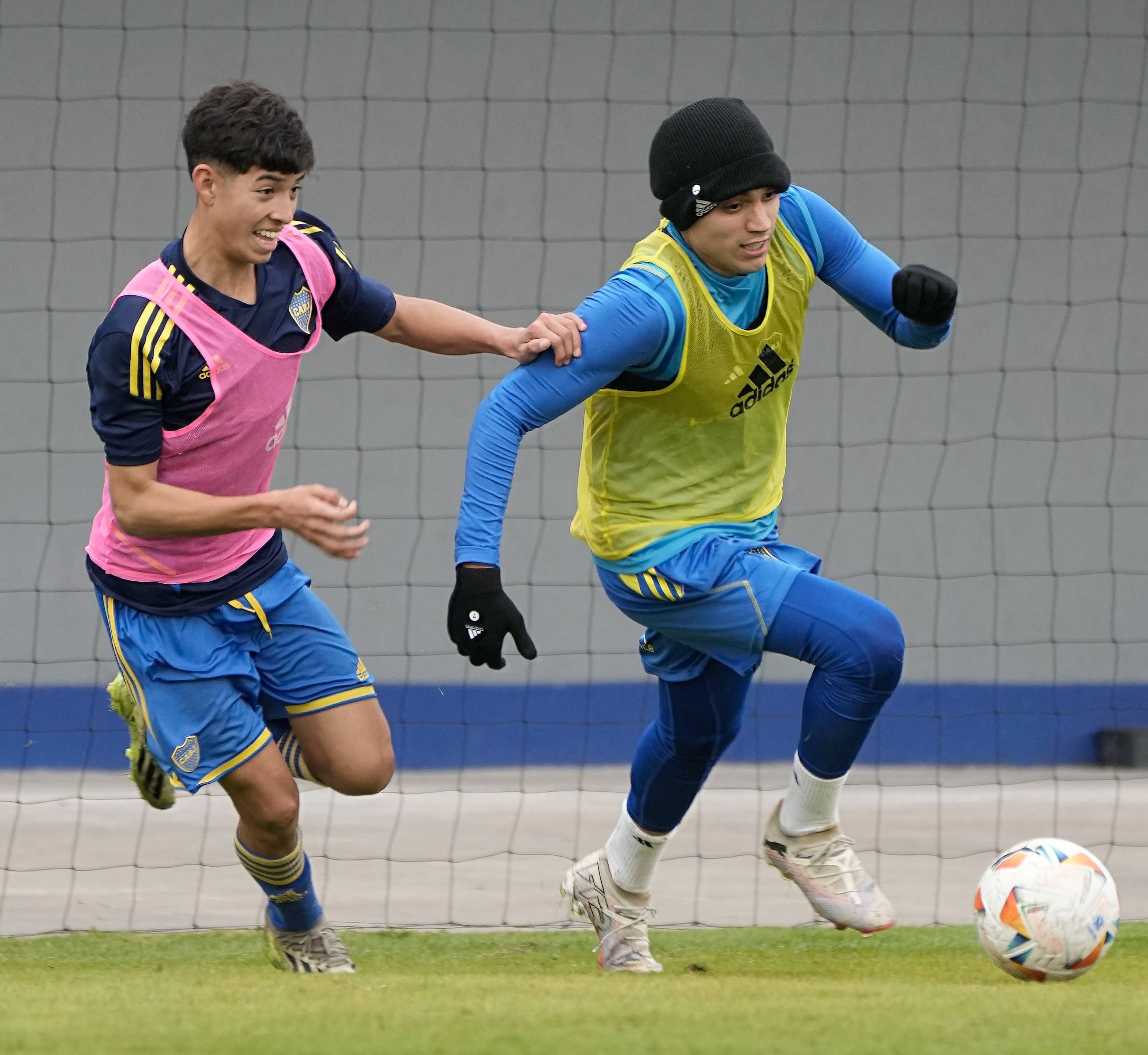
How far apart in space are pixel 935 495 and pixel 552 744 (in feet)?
7.39

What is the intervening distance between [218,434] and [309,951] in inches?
51.3

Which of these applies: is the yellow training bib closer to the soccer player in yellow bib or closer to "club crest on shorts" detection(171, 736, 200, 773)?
the soccer player in yellow bib

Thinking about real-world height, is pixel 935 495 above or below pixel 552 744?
above

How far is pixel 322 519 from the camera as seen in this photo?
3.23 metres

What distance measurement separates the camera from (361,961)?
4496mm

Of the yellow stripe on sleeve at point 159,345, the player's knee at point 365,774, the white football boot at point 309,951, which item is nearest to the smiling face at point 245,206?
the yellow stripe on sleeve at point 159,345

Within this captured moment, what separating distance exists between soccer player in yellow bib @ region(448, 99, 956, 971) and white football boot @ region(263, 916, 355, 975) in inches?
25.7

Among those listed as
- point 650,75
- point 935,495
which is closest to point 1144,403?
point 935,495

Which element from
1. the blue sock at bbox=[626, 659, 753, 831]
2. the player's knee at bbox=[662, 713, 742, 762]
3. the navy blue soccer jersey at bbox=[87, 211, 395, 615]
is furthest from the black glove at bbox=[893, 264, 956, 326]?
the navy blue soccer jersey at bbox=[87, 211, 395, 615]

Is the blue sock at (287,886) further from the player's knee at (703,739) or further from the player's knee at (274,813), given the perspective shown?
the player's knee at (703,739)

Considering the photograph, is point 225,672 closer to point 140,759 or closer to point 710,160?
point 140,759

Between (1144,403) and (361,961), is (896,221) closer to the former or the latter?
(1144,403)

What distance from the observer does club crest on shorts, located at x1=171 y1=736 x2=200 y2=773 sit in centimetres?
370

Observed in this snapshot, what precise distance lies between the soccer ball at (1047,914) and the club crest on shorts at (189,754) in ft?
5.60
